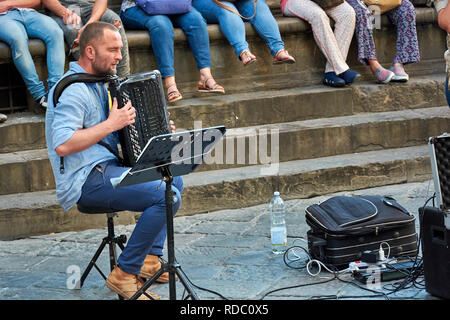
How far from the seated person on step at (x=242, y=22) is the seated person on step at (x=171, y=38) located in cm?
19

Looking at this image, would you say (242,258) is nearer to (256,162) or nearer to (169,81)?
(256,162)

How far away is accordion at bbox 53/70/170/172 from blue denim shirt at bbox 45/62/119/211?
0.16 ft

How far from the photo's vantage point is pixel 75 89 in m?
4.30

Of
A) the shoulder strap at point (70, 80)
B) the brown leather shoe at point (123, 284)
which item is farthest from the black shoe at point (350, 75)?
the brown leather shoe at point (123, 284)

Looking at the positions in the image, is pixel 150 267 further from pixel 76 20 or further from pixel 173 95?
pixel 76 20

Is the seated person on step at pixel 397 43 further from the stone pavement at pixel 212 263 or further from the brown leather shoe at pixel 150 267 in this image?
the brown leather shoe at pixel 150 267

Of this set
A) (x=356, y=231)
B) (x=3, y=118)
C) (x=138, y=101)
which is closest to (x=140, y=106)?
(x=138, y=101)

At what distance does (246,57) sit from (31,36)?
182cm

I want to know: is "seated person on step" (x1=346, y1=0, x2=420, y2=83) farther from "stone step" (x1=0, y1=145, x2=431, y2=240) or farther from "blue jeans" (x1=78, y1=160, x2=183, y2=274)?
"blue jeans" (x1=78, y1=160, x2=183, y2=274)

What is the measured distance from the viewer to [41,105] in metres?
6.41

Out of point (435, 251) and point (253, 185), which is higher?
point (435, 251)

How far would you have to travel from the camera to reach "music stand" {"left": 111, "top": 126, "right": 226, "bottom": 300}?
380 cm

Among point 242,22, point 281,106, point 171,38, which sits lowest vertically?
point 281,106

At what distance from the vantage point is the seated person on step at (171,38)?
22.3 ft
